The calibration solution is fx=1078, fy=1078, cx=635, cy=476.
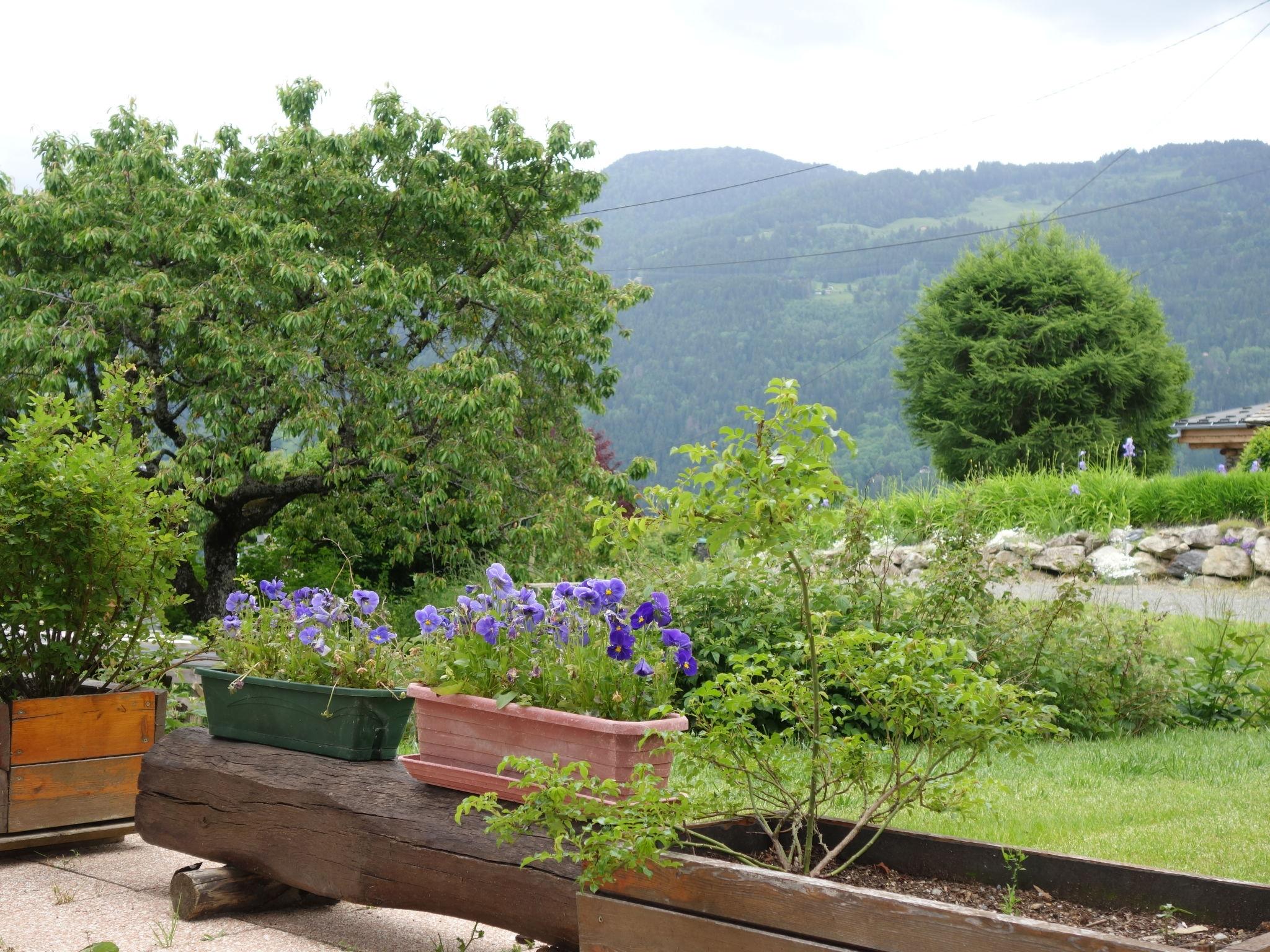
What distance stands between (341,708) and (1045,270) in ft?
55.5

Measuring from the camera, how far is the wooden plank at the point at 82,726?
3.44 metres

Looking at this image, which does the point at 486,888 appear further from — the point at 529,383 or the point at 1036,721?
the point at 529,383

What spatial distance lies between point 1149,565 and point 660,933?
1017 centimetres

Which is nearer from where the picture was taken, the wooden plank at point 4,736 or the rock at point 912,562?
the wooden plank at point 4,736

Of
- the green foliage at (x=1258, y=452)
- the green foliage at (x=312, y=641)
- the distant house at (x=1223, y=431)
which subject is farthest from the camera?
the distant house at (x=1223, y=431)

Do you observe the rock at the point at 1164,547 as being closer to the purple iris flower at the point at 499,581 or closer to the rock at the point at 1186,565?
the rock at the point at 1186,565

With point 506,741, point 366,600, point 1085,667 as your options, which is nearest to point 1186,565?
point 1085,667

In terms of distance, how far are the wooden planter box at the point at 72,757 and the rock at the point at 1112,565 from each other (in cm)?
648

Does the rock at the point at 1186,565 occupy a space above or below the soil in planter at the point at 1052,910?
below

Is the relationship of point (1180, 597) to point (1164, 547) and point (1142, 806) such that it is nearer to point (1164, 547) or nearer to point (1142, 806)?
point (1164, 547)

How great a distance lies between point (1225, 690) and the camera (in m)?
5.96

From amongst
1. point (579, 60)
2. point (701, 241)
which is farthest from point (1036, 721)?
point (701, 241)

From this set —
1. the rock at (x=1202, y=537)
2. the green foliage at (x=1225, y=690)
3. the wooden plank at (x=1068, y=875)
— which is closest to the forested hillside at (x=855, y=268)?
the rock at (x=1202, y=537)

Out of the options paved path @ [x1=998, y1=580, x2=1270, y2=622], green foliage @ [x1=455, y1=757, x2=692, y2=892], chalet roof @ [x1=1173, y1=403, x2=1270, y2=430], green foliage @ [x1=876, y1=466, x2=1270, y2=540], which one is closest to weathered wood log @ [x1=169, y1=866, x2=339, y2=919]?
green foliage @ [x1=455, y1=757, x2=692, y2=892]
